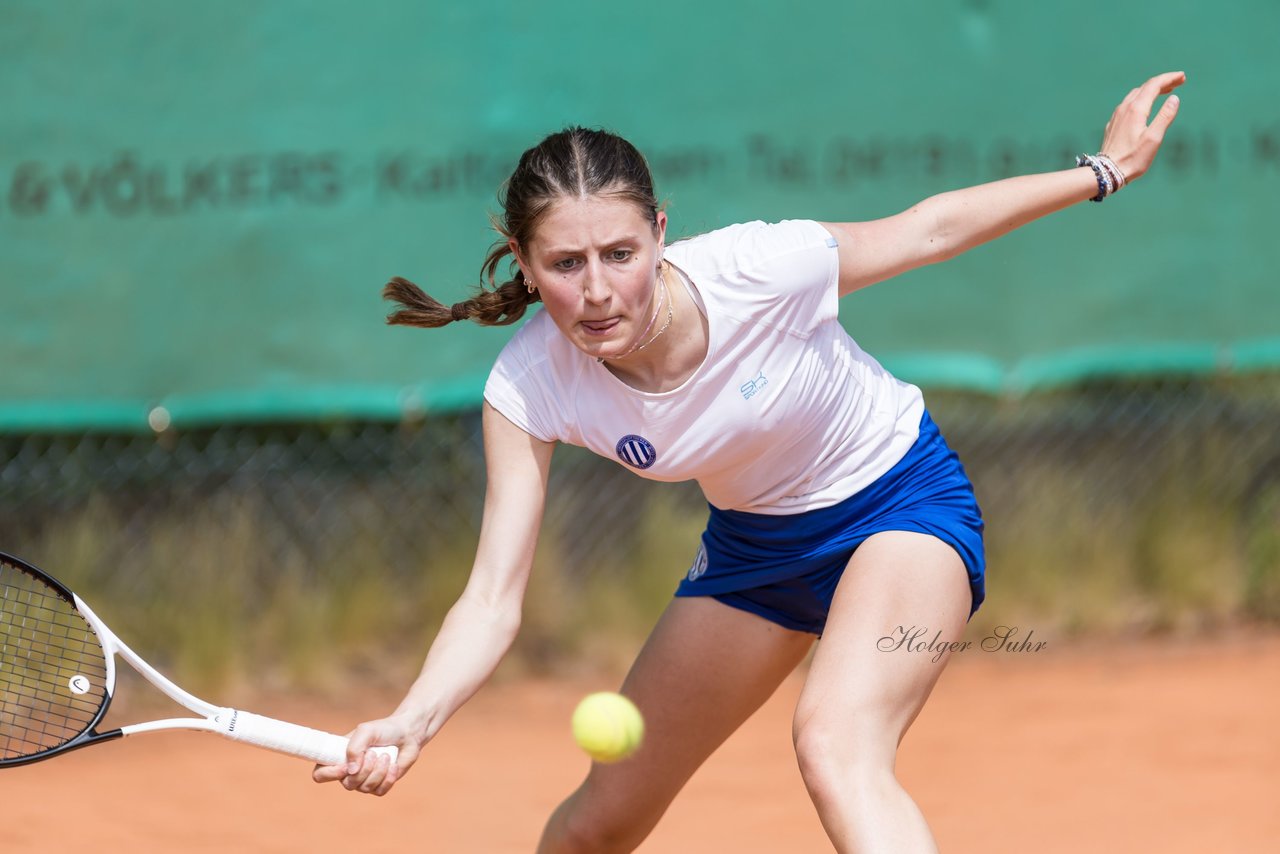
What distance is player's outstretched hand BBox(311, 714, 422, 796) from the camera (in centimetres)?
228

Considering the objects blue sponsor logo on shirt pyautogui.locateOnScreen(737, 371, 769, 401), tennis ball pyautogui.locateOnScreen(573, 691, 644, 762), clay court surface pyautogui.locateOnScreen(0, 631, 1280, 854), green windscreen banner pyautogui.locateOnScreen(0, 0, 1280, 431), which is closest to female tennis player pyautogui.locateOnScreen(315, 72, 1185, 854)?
blue sponsor logo on shirt pyautogui.locateOnScreen(737, 371, 769, 401)

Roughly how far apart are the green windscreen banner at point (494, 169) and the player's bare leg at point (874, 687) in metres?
2.55

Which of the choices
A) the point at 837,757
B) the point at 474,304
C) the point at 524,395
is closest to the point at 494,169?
A: the point at 474,304

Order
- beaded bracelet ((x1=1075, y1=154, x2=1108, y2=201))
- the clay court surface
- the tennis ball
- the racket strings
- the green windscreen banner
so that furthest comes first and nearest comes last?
1. the green windscreen banner
2. the clay court surface
3. the racket strings
4. beaded bracelet ((x1=1075, y1=154, x2=1108, y2=201))
5. the tennis ball

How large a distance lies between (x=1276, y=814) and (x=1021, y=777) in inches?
25.4

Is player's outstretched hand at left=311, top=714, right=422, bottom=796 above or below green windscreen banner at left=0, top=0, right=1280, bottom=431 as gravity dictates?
below

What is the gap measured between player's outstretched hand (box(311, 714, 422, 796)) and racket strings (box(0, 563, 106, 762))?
4.13 ft

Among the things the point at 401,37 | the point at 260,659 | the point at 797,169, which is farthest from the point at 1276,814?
the point at 401,37

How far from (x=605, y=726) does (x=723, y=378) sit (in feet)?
1.88

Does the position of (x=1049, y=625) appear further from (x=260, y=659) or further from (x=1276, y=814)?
(x=260, y=659)

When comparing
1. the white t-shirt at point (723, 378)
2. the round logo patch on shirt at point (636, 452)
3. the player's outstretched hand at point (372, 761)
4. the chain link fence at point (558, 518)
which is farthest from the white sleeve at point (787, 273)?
the chain link fence at point (558, 518)

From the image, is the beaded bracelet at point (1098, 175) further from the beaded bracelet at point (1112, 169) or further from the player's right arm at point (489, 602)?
the player's right arm at point (489, 602)

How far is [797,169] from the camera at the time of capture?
16.9ft

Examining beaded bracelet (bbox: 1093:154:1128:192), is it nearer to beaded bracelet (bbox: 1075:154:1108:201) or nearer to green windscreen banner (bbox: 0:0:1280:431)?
beaded bracelet (bbox: 1075:154:1108:201)
